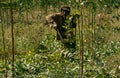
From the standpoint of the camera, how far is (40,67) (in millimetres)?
5270

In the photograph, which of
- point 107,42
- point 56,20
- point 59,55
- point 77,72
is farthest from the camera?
point 107,42

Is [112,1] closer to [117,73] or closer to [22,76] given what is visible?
[117,73]

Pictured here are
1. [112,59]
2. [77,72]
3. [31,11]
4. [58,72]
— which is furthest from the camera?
[31,11]

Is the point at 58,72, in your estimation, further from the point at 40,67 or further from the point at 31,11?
the point at 31,11

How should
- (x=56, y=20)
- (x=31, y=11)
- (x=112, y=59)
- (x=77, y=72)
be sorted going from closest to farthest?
(x=77, y=72) < (x=112, y=59) < (x=56, y=20) < (x=31, y=11)

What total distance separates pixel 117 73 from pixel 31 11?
1034cm

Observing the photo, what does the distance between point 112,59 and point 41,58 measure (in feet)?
3.68

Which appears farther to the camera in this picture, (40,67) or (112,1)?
(40,67)

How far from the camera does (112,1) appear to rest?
402 centimetres

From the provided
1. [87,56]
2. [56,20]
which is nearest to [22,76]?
[87,56]

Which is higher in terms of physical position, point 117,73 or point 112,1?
point 112,1

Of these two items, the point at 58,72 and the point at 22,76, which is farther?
the point at 22,76

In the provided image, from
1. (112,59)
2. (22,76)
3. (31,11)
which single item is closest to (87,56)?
(112,59)

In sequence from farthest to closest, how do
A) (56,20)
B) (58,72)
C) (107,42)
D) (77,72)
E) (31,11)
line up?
(31,11)
(107,42)
(56,20)
(77,72)
(58,72)
